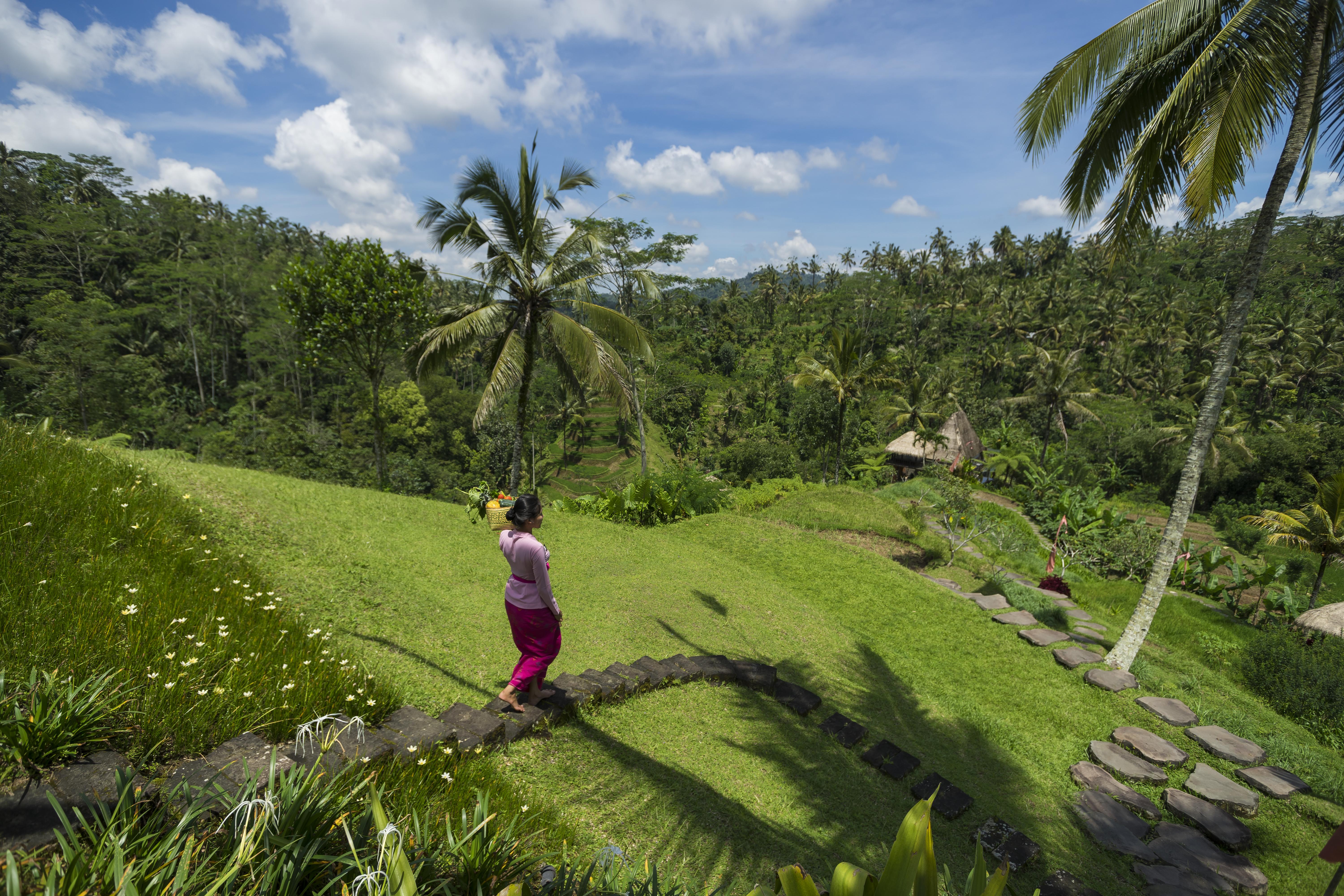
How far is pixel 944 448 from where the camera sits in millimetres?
28156

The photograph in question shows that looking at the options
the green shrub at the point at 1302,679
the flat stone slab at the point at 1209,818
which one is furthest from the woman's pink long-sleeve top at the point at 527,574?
the green shrub at the point at 1302,679

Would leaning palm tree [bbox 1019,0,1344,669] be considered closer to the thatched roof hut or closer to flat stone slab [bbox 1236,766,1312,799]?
flat stone slab [bbox 1236,766,1312,799]

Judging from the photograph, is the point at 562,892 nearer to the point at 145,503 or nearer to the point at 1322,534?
the point at 145,503

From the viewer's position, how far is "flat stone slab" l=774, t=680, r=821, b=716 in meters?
4.98

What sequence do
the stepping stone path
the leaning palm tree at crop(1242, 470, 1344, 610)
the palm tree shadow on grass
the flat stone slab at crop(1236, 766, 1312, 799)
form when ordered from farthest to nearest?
the leaning palm tree at crop(1242, 470, 1344, 610)
the stepping stone path
the flat stone slab at crop(1236, 766, 1312, 799)
the palm tree shadow on grass

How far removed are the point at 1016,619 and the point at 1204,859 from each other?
184 inches

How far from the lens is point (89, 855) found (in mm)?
1620

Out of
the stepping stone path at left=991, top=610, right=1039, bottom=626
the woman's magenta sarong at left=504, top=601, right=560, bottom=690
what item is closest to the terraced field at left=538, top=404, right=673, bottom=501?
the stepping stone path at left=991, top=610, right=1039, bottom=626

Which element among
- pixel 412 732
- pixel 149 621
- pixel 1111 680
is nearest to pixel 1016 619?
pixel 1111 680

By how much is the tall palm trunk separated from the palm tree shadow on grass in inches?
142

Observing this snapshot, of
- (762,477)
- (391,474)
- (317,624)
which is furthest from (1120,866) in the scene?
(391,474)

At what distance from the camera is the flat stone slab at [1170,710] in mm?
6262

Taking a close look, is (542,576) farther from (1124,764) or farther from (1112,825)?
(1124,764)

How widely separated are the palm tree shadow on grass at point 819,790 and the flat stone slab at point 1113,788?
0.71 meters
